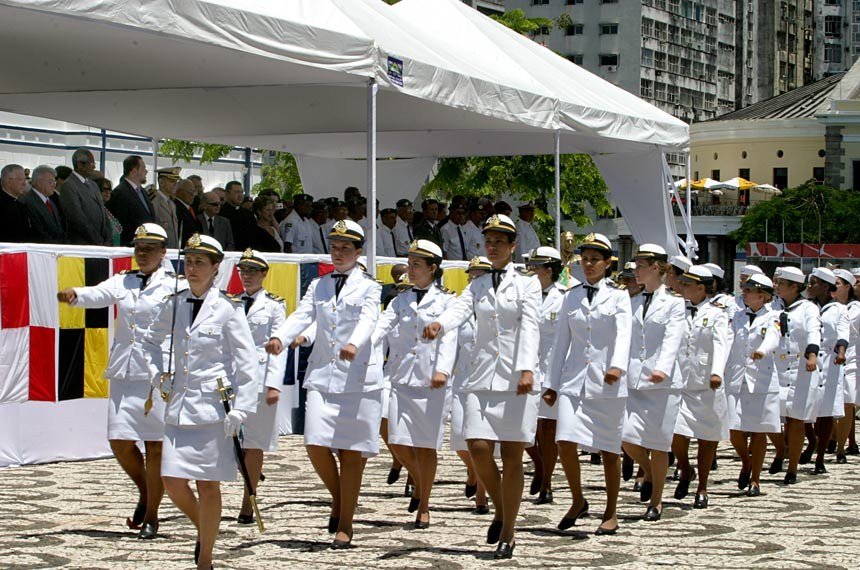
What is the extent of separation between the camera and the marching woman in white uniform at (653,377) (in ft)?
37.8

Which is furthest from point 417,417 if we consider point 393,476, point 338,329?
point 393,476

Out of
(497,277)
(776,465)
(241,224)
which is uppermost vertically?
(241,224)

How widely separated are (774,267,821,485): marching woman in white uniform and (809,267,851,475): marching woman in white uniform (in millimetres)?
599

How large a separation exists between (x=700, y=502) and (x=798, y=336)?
3766 millimetres

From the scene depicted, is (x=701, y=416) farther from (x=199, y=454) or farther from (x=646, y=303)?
(x=199, y=454)

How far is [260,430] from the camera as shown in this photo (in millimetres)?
11125

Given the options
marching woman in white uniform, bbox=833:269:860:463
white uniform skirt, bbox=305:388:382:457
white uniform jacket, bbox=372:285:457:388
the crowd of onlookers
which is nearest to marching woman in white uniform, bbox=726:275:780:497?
marching woman in white uniform, bbox=833:269:860:463

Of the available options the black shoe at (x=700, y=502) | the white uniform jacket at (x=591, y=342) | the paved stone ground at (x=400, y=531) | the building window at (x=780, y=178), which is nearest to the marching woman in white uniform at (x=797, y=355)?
the paved stone ground at (x=400, y=531)

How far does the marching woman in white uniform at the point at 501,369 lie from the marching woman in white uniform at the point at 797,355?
5648 millimetres

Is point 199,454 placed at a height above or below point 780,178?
below

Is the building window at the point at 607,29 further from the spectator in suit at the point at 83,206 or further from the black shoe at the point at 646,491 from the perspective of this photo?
the black shoe at the point at 646,491

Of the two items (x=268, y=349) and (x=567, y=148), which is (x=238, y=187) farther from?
(x=268, y=349)

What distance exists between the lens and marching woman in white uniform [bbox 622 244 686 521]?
37.8ft

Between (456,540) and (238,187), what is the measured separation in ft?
29.2
